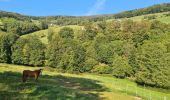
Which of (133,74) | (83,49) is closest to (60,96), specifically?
(133,74)

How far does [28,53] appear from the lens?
14650cm

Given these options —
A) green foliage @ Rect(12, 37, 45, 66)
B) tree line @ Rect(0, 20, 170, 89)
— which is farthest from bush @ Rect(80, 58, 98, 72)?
green foliage @ Rect(12, 37, 45, 66)

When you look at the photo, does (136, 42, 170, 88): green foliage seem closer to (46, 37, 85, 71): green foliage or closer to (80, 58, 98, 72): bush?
(80, 58, 98, 72): bush

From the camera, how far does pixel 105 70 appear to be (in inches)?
5359

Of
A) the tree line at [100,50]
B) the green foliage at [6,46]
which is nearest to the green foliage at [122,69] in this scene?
the tree line at [100,50]

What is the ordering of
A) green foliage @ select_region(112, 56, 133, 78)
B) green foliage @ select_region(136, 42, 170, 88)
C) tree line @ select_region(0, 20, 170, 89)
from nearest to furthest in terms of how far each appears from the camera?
1. green foliage @ select_region(136, 42, 170, 88)
2. green foliage @ select_region(112, 56, 133, 78)
3. tree line @ select_region(0, 20, 170, 89)

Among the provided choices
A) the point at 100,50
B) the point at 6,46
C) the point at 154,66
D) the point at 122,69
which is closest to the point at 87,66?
the point at 100,50

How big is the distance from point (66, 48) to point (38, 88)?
114288 mm

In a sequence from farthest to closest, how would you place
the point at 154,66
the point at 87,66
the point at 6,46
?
the point at 6,46, the point at 87,66, the point at 154,66

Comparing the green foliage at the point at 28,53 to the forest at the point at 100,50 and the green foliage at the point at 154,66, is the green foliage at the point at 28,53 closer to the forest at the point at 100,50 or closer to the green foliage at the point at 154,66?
the forest at the point at 100,50

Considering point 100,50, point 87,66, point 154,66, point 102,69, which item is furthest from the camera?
point 100,50

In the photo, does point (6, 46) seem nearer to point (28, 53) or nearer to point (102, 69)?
point (28, 53)

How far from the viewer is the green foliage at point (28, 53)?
14438 cm

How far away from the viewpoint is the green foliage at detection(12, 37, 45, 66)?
144 m
